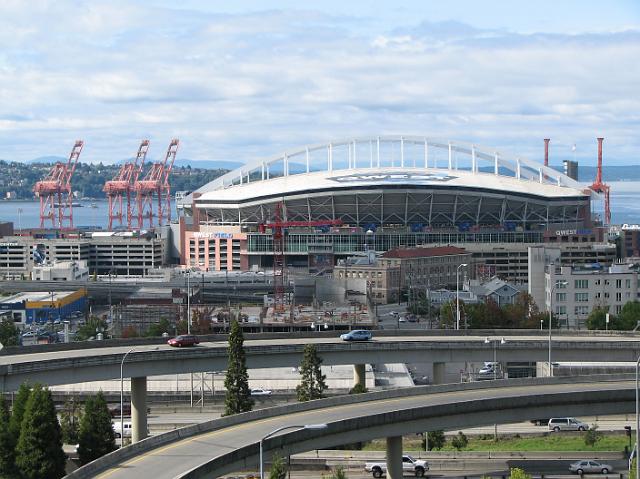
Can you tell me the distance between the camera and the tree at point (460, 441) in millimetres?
46469

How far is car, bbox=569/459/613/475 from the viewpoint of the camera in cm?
4172

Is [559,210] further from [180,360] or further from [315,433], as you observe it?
[315,433]

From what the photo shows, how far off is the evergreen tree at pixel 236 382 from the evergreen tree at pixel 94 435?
214 inches

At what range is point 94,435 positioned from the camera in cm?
3862

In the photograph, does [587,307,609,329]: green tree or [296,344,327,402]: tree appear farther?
[587,307,609,329]: green tree

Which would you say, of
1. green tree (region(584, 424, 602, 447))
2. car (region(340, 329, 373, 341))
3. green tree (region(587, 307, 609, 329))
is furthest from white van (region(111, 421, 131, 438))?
green tree (region(587, 307, 609, 329))

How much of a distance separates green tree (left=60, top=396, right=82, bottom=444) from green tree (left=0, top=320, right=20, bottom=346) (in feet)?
52.6

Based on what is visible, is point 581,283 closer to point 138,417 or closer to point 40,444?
point 138,417

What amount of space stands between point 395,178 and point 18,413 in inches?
3619

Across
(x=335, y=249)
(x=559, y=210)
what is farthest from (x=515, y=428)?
(x=559, y=210)

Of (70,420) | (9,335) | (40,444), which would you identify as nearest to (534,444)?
(70,420)

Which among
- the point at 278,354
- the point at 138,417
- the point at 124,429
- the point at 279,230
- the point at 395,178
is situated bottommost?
the point at 124,429

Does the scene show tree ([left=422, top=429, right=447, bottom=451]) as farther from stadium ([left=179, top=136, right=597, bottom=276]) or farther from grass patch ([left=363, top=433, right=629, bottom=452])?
stadium ([left=179, top=136, right=597, bottom=276])

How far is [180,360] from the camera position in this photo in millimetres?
46406
